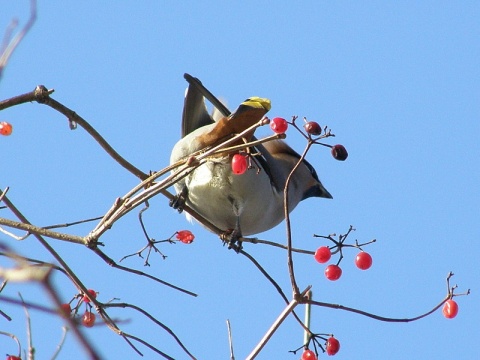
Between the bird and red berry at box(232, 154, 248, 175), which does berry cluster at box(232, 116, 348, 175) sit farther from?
the bird

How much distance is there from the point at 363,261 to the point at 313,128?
37.6 inches

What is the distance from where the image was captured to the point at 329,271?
9.33 feet

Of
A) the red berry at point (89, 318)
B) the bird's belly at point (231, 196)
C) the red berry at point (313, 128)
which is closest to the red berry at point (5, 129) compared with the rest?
the red berry at point (89, 318)

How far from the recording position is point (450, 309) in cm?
265

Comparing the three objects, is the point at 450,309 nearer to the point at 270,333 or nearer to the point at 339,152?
the point at 339,152

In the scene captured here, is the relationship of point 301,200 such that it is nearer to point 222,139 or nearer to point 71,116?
point 222,139

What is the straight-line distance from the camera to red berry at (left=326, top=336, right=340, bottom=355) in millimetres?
2742

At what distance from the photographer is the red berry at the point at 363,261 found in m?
2.96

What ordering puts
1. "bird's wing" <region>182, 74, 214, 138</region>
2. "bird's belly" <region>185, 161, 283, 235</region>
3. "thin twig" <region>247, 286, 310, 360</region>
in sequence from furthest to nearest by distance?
"bird's wing" <region>182, 74, 214, 138</region> < "bird's belly" <region>185, 161, 283, 235</region> < "thin twig" <region>247, 286, 310, 360</region>

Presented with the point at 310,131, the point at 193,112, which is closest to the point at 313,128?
the point at 310,131

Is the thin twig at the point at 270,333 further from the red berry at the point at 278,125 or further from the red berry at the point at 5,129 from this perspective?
the red berry at the point at 5,129

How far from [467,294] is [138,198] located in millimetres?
1392

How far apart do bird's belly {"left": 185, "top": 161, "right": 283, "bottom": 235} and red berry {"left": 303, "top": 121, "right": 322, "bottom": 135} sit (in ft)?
8.87

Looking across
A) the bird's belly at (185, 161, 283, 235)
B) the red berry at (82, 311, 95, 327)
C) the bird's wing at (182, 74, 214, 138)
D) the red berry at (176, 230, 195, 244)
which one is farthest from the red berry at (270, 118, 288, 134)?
the bird's wing at (182, 74, 214, 138)
